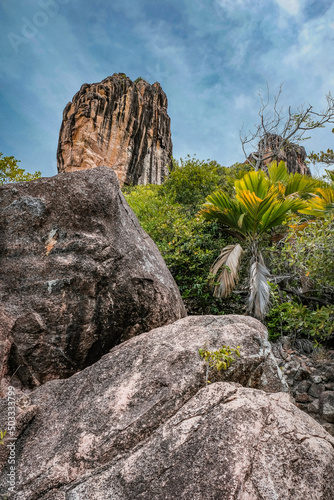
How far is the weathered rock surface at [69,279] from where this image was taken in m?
3.99

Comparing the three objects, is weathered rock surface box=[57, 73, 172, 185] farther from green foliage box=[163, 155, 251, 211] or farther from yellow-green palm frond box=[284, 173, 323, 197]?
Result: yellow-green palm frond box=[284, 173, 323, 197]

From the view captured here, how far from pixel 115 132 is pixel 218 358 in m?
27.6

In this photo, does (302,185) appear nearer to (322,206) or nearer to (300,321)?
(322,206)

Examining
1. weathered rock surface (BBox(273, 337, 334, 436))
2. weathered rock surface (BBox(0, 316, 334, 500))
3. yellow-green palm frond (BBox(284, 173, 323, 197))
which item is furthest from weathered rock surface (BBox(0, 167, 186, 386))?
yellow-green palm frond (BBox(284, 173, 323, 197))

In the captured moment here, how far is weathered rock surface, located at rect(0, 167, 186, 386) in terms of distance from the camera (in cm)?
399

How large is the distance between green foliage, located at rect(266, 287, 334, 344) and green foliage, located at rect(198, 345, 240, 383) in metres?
3.27

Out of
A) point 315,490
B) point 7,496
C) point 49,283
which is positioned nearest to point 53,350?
point 49,283

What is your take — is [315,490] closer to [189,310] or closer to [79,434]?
[79,434]

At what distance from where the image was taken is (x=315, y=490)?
2.23m

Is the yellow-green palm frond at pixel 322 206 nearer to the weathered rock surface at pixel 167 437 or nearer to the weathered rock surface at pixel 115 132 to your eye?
the weathered rock surface at pixel 167 437

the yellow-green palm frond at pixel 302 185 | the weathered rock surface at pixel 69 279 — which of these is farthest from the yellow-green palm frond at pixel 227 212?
the weathered rock surface at pixel 69 279

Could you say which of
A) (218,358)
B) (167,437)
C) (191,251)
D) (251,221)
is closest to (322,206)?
(251,221)

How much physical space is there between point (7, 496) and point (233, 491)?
1690 millimetres

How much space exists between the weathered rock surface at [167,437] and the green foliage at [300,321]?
10.3ft
